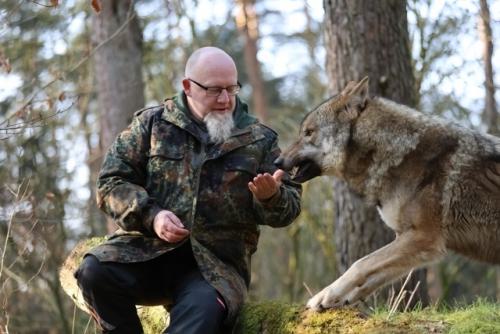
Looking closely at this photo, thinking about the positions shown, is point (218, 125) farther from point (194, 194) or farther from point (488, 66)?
point (488, 66)

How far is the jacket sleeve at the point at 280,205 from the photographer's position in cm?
425

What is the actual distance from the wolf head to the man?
42 cm

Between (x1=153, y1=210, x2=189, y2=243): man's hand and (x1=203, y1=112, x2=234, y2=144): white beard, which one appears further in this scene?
Result: (x1=203, y1=112, x2=234, y2=144): white beard

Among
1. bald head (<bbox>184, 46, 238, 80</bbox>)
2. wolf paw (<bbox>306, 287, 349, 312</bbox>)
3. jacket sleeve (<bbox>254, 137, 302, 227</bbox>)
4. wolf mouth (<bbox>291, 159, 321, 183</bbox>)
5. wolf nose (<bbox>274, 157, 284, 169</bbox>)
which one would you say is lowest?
wolf paw (<bbox>306, 287, 349, 312</bbox>)

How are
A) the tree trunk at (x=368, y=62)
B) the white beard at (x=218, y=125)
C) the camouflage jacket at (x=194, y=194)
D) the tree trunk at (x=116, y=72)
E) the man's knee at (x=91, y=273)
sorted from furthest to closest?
the tree trunk at (x=116, y=72) < the tree trunk at (x=368, y=62) < the white beard at (x=218, y=125) < the camouflage jacket at (x=194, y=194) < the man's knee at (x=91, y=273)

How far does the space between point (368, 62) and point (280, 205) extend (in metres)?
3.10

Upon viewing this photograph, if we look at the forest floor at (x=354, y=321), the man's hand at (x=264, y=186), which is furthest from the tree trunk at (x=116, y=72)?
the man's hand at (x=264, y=186)

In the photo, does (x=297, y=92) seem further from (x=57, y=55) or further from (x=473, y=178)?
(x=473, y=178)

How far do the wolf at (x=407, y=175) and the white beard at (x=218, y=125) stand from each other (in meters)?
0.42

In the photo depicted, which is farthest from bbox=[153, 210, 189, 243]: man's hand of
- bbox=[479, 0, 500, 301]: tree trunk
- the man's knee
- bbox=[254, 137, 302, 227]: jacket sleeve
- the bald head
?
bbox=[479, 0, 500, 301]: tree trunk

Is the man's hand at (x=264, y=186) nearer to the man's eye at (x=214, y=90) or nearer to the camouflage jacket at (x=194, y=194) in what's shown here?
the camouflage jacket at (x=194, y=194)

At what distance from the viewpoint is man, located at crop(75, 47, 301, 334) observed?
4.16 meters

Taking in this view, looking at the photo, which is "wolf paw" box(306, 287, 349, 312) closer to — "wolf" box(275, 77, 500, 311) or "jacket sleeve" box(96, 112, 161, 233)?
"wolf" box(275, 77, 500, 311)

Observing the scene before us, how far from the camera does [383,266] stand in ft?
14.4
